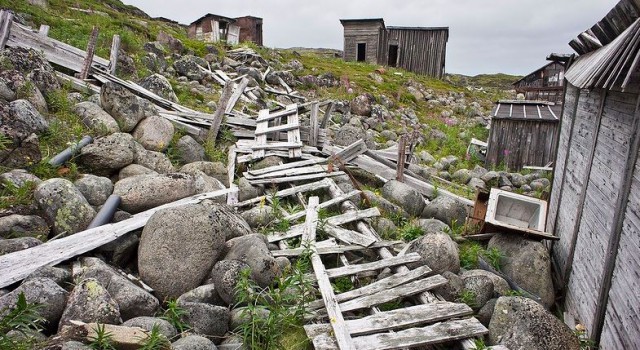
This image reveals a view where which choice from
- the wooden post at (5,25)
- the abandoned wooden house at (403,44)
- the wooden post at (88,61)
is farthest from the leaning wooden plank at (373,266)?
the abandoned wooden house at (403,44)

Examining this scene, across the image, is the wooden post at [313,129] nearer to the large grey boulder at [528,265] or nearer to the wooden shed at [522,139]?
the large grey boulder at [528,265]

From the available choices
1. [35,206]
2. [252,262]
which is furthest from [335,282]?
[35,206]

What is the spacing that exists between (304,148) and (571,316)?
609cm

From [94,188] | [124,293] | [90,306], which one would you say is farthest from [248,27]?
[90,306]

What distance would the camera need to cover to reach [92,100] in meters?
8.07

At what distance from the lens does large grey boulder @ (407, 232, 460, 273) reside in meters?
5.41

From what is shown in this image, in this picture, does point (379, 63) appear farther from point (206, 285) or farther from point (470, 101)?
point (206, 285)

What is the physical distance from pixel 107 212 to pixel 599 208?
233 inches

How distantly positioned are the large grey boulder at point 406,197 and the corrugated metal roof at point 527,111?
8.02 m

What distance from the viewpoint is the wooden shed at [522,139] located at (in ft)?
44.7

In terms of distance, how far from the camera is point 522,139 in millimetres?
14008

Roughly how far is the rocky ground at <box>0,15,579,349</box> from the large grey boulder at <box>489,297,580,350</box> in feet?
0.04

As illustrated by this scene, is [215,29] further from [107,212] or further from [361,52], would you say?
[107,212]

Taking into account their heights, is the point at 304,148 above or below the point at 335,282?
above
